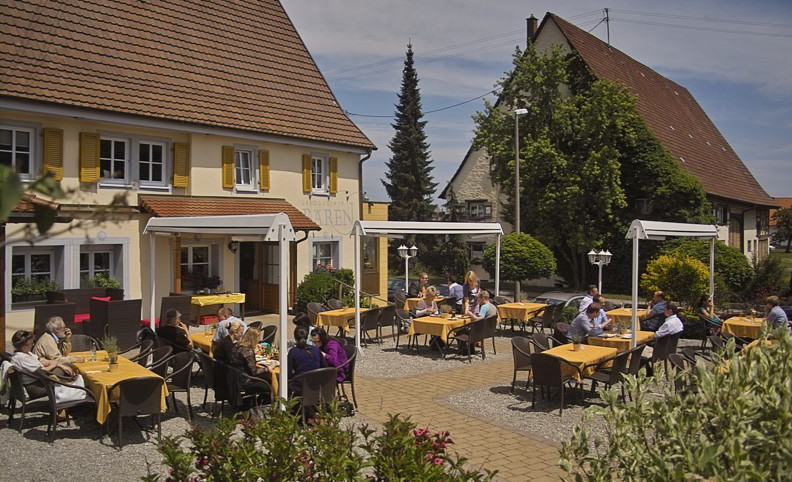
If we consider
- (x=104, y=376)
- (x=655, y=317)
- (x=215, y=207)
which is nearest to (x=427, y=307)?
(x=655, y=317)

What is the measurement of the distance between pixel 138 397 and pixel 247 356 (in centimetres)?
149

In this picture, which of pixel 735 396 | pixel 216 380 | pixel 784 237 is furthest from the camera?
pixel 784 237

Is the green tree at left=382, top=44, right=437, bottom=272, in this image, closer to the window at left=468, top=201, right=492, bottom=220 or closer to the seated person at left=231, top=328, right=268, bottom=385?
the window at left=468, top=201, right=492, bottom=220

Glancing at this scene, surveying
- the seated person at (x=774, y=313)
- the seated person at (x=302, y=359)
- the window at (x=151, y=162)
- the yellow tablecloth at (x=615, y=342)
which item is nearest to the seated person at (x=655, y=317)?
the yellow tablecloth at (x=615, y=342)

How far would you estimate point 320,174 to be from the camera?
2172cm

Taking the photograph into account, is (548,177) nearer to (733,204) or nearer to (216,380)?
(733,204)

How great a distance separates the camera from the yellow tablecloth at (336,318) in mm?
14438

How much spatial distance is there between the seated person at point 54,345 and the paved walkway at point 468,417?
4.08m

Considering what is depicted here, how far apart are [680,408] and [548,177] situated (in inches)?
1122

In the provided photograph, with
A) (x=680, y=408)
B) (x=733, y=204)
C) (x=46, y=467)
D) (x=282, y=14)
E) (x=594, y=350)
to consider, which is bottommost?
(x=46, y=467)

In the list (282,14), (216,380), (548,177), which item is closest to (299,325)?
(216,380)

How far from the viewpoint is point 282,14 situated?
2428 centimetres

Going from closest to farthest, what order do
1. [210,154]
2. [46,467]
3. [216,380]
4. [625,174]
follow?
1. [46,467]
2. [216,380]
3. [210,154]
4. [625,174]

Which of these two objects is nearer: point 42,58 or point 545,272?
point 42,58
